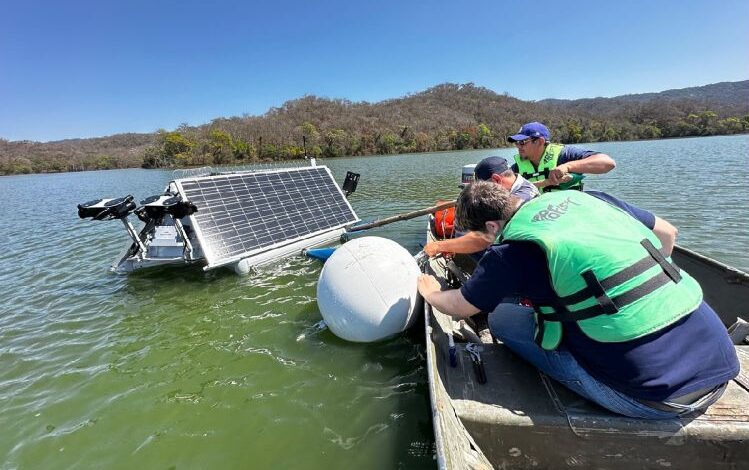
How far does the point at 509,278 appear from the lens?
7.70 feet

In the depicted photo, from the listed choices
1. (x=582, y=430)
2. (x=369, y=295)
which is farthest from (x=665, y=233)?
(x=369, y=295)

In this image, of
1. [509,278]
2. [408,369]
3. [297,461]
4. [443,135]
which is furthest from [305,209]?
[443,135]

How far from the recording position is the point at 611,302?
6.90 ft

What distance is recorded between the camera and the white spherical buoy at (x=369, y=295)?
448 centimetres

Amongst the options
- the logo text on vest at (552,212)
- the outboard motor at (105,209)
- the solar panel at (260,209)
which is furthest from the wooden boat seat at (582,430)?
the outboard motor at (105,209)

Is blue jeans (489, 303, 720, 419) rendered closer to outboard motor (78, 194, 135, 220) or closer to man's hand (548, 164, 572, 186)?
man's hand (548, 164, 572, 186)

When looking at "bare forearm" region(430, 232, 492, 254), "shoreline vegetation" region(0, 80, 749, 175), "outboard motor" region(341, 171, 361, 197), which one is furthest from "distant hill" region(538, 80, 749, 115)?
"bare forearm" region(430, 232, 492, 254)

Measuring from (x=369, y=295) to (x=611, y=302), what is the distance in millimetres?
2842

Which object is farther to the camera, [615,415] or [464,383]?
[464,383]

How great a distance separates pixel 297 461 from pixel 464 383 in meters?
1.74

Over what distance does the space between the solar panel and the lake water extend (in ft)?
2.44

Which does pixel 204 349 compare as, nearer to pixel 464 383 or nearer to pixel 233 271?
pixel 233 271

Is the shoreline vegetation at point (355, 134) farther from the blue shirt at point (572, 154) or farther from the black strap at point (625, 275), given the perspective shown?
the black strap at point (625, 275)

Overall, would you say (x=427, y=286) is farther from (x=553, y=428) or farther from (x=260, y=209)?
(x=260, y=209)
